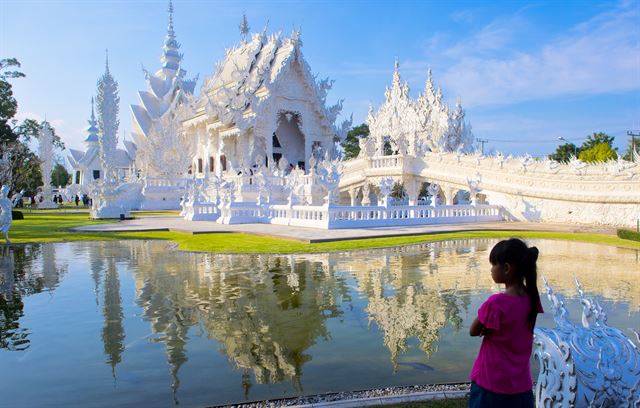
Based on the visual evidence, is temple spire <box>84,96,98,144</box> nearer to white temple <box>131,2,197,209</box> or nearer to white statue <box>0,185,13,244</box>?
white temple <box>131,2,197,209</box>

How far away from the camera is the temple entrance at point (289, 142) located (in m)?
38.4

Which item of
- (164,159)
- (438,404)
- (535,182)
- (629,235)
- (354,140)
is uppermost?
(354,140)

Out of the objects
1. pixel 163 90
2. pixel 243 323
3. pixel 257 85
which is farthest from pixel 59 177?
pixel 243 323

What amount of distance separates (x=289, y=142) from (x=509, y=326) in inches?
1456

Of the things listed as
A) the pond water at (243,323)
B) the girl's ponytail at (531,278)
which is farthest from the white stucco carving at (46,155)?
the girl's ponytail at (531,278)

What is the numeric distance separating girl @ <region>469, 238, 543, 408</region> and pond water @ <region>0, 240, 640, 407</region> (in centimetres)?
171

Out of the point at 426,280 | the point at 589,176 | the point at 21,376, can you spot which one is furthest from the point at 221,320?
the point at 589,176

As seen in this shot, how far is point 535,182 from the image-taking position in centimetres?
2186

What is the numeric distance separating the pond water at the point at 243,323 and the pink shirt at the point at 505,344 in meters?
1.72

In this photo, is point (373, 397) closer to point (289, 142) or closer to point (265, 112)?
point (265, 112)

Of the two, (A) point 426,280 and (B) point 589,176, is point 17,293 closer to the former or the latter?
(A) point 426,280

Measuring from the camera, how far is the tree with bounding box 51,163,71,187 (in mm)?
76188

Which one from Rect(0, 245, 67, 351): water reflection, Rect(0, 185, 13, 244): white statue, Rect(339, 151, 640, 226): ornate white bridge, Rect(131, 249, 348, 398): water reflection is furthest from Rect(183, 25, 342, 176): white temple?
Rect(131, 249, 348, 398): water reflection

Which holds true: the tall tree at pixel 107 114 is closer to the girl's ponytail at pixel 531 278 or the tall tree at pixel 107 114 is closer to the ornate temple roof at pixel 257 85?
the ornate temple roof at pixel 257 85
